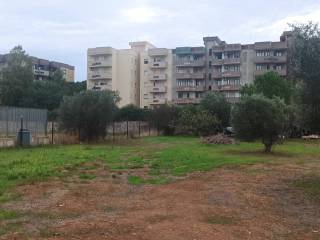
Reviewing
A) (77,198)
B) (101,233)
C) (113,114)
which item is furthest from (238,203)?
(113,114)

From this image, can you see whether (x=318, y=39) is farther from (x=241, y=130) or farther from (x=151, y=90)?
(x=151, y=90)

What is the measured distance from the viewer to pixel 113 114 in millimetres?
45031

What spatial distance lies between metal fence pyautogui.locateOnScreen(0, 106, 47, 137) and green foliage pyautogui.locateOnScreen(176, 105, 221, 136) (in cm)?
1876

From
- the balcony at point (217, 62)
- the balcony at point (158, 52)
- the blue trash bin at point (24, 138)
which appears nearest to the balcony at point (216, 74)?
the balcony at point (217, 62)

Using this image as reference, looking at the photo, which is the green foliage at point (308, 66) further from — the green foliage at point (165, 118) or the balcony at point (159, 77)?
the balcony at point (159, 77)

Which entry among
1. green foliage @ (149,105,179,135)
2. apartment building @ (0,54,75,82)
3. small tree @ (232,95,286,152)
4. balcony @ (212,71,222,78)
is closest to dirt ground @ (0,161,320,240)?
small tree @ (232,95,286,152)

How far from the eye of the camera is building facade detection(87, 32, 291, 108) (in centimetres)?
10025

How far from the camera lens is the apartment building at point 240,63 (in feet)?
323

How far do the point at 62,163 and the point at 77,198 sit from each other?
28.9 feet

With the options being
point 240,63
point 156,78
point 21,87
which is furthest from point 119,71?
point 21,87

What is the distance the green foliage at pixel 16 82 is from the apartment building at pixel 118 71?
27.7 m

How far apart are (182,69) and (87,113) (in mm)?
67525

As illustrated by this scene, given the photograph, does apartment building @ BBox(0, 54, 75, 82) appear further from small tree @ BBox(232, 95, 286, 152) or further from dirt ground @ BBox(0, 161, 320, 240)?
dirt ground @ BBox(0, 161, 320, 240)

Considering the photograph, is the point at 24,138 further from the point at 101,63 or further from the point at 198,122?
the point at 101,63
